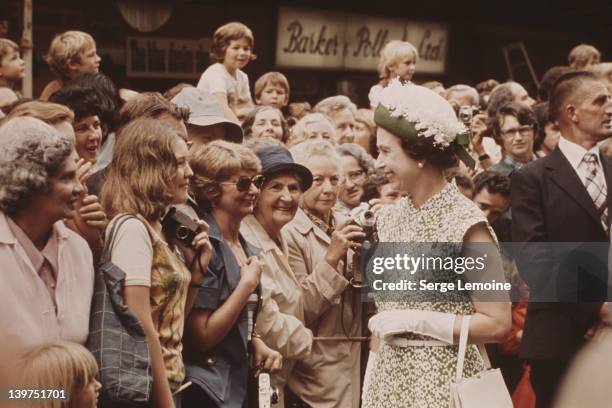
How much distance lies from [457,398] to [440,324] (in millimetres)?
287

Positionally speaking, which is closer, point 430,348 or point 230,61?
point 430,348

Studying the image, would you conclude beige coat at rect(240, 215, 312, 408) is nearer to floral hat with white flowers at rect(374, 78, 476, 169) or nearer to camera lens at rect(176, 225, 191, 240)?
camera lens at rect(176, 225, 191, 240)

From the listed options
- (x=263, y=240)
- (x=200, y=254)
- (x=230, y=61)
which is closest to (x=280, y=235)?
(x=263, y=240)

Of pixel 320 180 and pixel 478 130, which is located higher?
pixel 478 130

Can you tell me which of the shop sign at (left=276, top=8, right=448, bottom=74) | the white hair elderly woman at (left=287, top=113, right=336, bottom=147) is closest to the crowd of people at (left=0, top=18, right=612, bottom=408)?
the white hair elderly woman at (left=287, top=113, right=336, bottom=147)

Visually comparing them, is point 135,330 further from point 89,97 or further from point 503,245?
point 503,245

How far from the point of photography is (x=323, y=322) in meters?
5.34

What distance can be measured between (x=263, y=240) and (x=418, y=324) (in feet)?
4.25

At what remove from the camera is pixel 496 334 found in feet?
12.5

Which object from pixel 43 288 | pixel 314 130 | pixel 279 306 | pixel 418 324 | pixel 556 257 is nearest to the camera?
pixel 43 288

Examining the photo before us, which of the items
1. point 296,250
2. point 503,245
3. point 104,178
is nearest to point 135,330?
point 104,178

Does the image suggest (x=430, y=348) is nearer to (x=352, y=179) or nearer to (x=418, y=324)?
(x=418, y=324)

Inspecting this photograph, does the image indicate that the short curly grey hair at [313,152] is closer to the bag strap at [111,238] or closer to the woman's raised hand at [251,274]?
the woman's raised hand at [251,274]

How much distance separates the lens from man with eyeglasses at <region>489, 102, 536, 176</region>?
740cm
